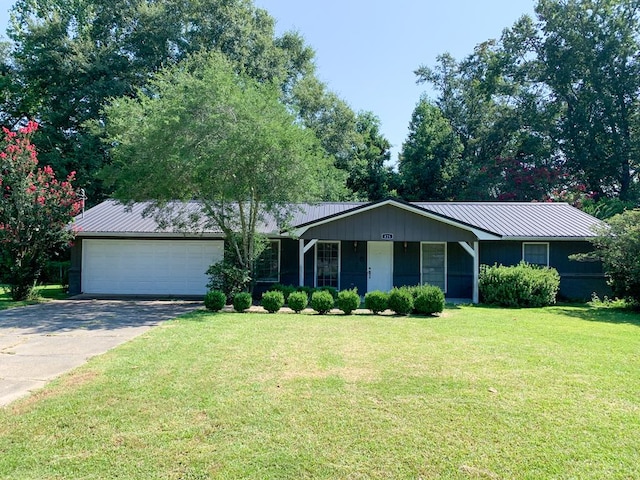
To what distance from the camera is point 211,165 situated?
34.4 ft

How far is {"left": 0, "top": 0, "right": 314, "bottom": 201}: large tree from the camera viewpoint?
2356cm

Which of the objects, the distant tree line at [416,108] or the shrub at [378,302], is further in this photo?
the distant tree line at [416,108]

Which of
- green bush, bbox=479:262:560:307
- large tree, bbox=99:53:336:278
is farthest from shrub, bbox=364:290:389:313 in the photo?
green bush, bbox=479:262:560:307

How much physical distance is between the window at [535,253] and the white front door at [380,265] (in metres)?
4.71

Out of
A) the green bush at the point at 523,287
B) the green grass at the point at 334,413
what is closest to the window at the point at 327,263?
the green bush at the point at 523,287

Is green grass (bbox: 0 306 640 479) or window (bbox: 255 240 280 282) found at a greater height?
window (bbox: 255 240 280 282)

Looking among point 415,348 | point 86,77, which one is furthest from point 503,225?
point 86,77

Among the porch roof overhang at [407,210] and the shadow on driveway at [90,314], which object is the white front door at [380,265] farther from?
the shadow on driveway at [90,314]

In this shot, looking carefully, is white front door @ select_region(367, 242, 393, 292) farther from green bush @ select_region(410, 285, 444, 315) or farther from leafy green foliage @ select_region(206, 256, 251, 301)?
leafy green foliage @ select_region(206, 256, 251, 301)

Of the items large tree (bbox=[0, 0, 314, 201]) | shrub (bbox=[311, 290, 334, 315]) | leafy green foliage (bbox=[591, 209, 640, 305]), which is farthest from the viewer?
large tree (bbox=[0, 0, 314, 201])

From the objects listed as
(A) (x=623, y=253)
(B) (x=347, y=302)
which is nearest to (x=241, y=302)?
(B) (x=347, y=302)

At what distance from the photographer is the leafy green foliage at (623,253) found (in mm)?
11648

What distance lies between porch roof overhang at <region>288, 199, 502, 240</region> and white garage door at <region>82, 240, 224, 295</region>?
3404mm

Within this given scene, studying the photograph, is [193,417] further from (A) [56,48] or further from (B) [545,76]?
(B) [545,76]
